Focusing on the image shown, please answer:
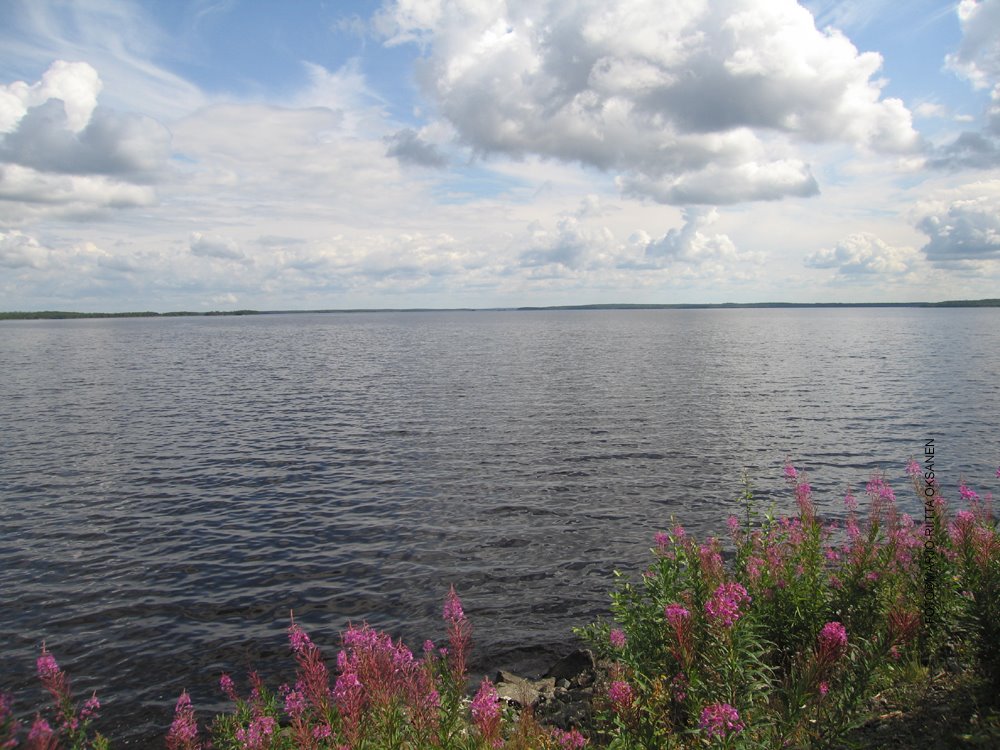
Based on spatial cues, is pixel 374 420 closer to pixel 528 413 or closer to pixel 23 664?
pixel 528 413

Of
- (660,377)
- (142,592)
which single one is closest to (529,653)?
→ (142,592)

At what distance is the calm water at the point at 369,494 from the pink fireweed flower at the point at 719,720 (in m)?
8.92

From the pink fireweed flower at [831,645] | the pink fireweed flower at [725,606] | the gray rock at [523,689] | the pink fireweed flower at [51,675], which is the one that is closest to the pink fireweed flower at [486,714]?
the pink fireweed flower at [725,606]

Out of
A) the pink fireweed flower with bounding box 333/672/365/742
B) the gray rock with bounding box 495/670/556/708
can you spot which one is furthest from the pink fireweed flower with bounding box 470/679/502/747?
the gray rock with bounding box 495/670/556/708

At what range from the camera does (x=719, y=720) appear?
5973mm

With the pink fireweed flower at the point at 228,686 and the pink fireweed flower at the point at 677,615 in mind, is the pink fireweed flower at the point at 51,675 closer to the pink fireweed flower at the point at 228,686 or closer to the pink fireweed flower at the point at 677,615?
the pink fireweed flower at the point at 228,686

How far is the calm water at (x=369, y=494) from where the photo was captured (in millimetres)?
15477

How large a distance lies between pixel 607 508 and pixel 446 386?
35.0m

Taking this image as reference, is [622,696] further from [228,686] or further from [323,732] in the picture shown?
[228,686]

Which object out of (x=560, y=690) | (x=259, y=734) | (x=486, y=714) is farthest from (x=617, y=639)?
(x=259, y=734)

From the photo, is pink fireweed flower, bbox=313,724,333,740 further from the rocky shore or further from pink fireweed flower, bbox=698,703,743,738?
the rocky shore

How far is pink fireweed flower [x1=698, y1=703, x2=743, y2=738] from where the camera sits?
5.99 meters

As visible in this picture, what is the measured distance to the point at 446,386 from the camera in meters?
57.2

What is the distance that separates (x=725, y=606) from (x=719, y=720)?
3.93ft
